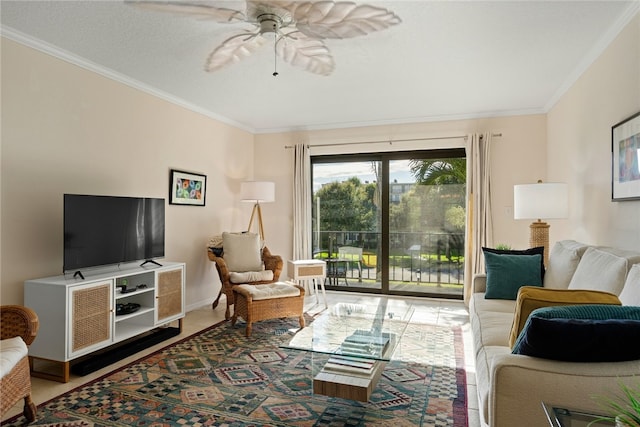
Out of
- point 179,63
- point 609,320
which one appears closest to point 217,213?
point 179,63

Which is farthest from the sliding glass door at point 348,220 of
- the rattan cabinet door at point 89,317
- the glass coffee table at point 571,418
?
the glass coffee table at point 571,418

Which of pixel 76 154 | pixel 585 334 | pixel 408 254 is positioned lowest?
pixel 408 254

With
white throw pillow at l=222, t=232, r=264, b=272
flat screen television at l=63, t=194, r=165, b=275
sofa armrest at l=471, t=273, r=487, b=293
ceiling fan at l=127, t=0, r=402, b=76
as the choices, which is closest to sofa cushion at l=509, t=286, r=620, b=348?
ceiling fan at l=127, t=0, r=402, b=76

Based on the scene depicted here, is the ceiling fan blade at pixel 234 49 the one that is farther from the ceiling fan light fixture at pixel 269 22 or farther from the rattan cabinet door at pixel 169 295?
the rattan cabinet door at pixel 169 295

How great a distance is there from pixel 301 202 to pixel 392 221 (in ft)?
4.57

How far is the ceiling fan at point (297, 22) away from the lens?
2.08 meters

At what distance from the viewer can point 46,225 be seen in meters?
3.10

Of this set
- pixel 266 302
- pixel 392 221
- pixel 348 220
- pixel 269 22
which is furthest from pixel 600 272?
pixel 348 220

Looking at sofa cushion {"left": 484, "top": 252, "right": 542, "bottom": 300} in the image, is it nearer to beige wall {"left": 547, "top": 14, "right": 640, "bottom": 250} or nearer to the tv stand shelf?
beige wall {"left": 547, "top": 14, "right": 640, "bottom": 250}

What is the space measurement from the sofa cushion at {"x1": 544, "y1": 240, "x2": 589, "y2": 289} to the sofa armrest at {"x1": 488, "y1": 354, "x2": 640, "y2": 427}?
1.71 meters

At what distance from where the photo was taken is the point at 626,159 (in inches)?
104

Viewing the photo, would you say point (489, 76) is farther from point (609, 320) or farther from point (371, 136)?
point (609, 320)

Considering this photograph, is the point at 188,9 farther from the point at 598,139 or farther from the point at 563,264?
the point at 598,139

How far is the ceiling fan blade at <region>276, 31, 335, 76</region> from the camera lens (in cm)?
260
